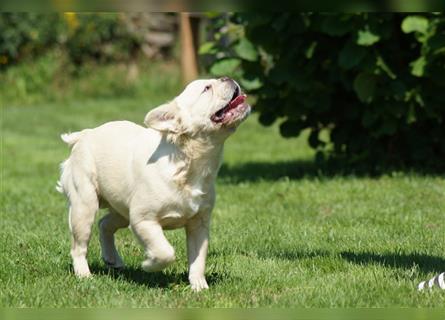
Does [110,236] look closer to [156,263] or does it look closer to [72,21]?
[156,263]

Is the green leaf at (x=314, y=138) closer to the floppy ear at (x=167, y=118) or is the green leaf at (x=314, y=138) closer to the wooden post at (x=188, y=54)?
the floppy ear at (x=167, y=118)

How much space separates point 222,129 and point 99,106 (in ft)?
40.0

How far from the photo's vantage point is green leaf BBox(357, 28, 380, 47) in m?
8.47

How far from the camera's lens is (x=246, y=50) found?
9.02 m

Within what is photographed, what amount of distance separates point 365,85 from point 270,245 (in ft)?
10.00

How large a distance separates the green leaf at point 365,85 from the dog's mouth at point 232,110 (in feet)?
13.6

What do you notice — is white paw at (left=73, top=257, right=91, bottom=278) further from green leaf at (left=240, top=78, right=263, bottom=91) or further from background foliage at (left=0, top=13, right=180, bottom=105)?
background foliage at (left=0, top=13, right=180, bottom=105)

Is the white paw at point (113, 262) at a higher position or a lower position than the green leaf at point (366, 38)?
A: lower

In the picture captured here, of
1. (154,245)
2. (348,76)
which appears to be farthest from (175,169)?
(348,76)

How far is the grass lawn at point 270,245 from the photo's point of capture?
466 centimetres

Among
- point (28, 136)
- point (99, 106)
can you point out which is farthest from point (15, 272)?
point (99, 106)

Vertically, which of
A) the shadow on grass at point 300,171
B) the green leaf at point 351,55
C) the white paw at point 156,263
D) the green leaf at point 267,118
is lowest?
the shadow on grass at point 300,171

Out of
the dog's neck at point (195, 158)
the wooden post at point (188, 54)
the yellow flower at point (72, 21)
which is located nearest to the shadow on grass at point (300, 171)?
the dog's neck at point (195, 158)

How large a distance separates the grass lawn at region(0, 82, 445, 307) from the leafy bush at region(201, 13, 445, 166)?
1.86 feet
